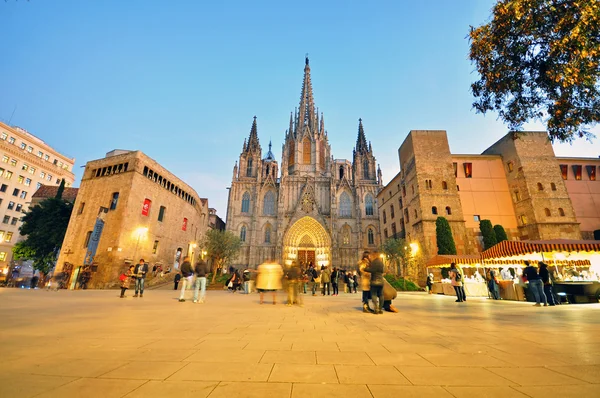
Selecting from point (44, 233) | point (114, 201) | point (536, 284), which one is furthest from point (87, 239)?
point (536, 284)

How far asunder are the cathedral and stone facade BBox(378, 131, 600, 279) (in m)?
13.8

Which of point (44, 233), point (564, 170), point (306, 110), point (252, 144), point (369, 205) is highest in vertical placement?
point (306, 110)

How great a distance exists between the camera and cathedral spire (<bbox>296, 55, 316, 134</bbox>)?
162 ft

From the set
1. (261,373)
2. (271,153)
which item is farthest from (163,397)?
(271,153)

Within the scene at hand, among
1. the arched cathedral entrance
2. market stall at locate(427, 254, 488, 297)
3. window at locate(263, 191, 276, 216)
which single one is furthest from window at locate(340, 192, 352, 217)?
market stall at locate(427, 254, 488, 297)

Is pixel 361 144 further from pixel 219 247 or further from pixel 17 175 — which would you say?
pixel 17 175

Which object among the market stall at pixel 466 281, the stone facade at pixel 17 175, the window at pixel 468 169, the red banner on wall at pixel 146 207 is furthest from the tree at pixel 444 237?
the stone facade at pixel 17 175

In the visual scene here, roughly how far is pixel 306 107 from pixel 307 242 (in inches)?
1093

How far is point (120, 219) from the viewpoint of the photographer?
21.1 m

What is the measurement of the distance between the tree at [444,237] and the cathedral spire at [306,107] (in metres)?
31.8

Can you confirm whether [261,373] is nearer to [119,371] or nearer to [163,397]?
[163,397]

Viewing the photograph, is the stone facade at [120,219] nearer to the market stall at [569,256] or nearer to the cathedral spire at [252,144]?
the cathedral spire at [252,144]

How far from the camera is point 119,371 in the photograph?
251 centimetres

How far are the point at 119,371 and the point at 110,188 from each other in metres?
25.2
